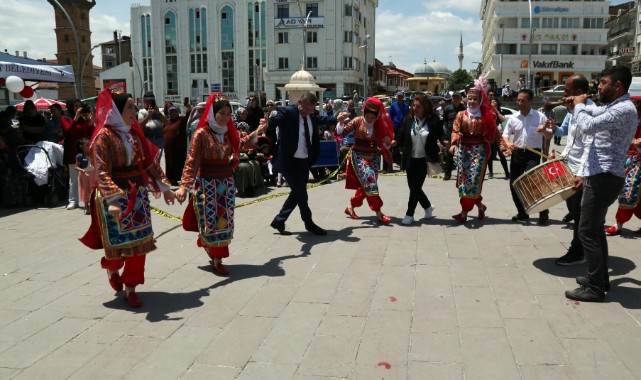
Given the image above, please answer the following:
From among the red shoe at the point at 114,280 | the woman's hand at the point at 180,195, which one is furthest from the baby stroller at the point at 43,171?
the woman's hand at the point at 180,195

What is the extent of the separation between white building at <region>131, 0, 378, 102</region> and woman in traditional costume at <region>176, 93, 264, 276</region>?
5022 cm

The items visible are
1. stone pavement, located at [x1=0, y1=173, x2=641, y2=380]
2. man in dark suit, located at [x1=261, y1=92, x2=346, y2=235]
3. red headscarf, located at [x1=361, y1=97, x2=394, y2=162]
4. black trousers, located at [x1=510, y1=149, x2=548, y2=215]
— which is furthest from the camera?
red headscarf, located at [x1=361, y1=97, x2=394, y2=162]

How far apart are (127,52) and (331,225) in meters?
86.6

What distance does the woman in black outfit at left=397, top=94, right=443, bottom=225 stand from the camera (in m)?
7.61

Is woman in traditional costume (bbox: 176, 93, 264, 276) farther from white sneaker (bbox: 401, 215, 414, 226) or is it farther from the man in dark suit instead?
white sneaker (bbox: 401, 215, 414, 226)

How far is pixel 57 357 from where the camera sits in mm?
3807

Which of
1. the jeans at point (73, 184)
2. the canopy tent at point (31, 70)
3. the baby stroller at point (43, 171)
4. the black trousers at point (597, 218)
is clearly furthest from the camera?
the canopy tent at point (31, 70)

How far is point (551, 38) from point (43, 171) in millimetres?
69786

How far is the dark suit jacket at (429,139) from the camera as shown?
25.0 feet

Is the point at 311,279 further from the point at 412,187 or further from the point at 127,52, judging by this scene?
the point at 127,52

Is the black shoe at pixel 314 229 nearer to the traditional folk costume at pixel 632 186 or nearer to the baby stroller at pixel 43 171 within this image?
the traditional folk costume at pixel 632 186

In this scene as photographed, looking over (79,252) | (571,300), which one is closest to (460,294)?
(571,300)

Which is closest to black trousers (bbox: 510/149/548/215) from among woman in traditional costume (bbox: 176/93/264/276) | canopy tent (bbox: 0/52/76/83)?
woman in traditional costume (bbox: 176/93/264/276)

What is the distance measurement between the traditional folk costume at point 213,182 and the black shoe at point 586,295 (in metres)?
3.25
